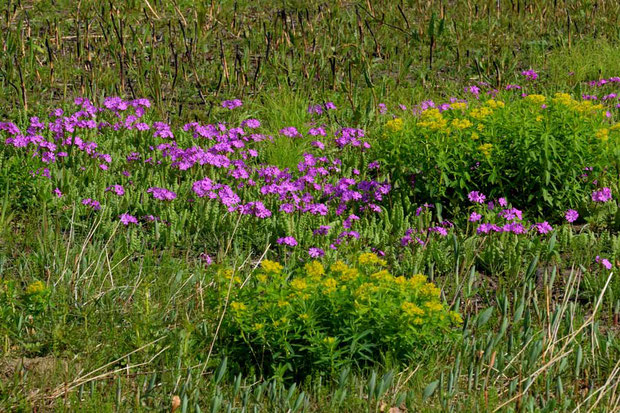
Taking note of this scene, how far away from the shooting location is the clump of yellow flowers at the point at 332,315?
11.3 ft

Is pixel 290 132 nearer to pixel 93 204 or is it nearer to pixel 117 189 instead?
pixel 117 189

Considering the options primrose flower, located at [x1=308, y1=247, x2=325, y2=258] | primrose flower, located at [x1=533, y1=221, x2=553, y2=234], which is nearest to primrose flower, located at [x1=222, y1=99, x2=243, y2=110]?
primrose flower, located at [x1=308, y1=247, x2=325, y2=258]

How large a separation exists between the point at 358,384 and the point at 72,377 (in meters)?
1.17

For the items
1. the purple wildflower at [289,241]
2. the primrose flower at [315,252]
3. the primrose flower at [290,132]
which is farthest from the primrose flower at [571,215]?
A: the primrose flower at [290,132]

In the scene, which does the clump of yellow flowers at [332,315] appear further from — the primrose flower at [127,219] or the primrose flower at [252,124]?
the primrose flower at [252,124]

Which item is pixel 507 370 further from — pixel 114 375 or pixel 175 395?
pixel 114 375

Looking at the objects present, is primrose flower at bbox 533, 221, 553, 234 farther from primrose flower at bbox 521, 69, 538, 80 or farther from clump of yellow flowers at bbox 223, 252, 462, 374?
primrose flower at bbox 521, 69, 538, 80

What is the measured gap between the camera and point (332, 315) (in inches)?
138

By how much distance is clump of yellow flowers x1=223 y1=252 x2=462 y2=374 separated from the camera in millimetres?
3430

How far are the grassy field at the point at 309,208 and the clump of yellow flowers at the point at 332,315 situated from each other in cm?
1

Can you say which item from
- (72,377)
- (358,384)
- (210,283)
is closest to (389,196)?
(210,283)

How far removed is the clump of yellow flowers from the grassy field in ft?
0.04

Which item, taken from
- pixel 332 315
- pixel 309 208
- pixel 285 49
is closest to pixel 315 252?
pixel 309 208

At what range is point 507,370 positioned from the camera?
3646 mm
